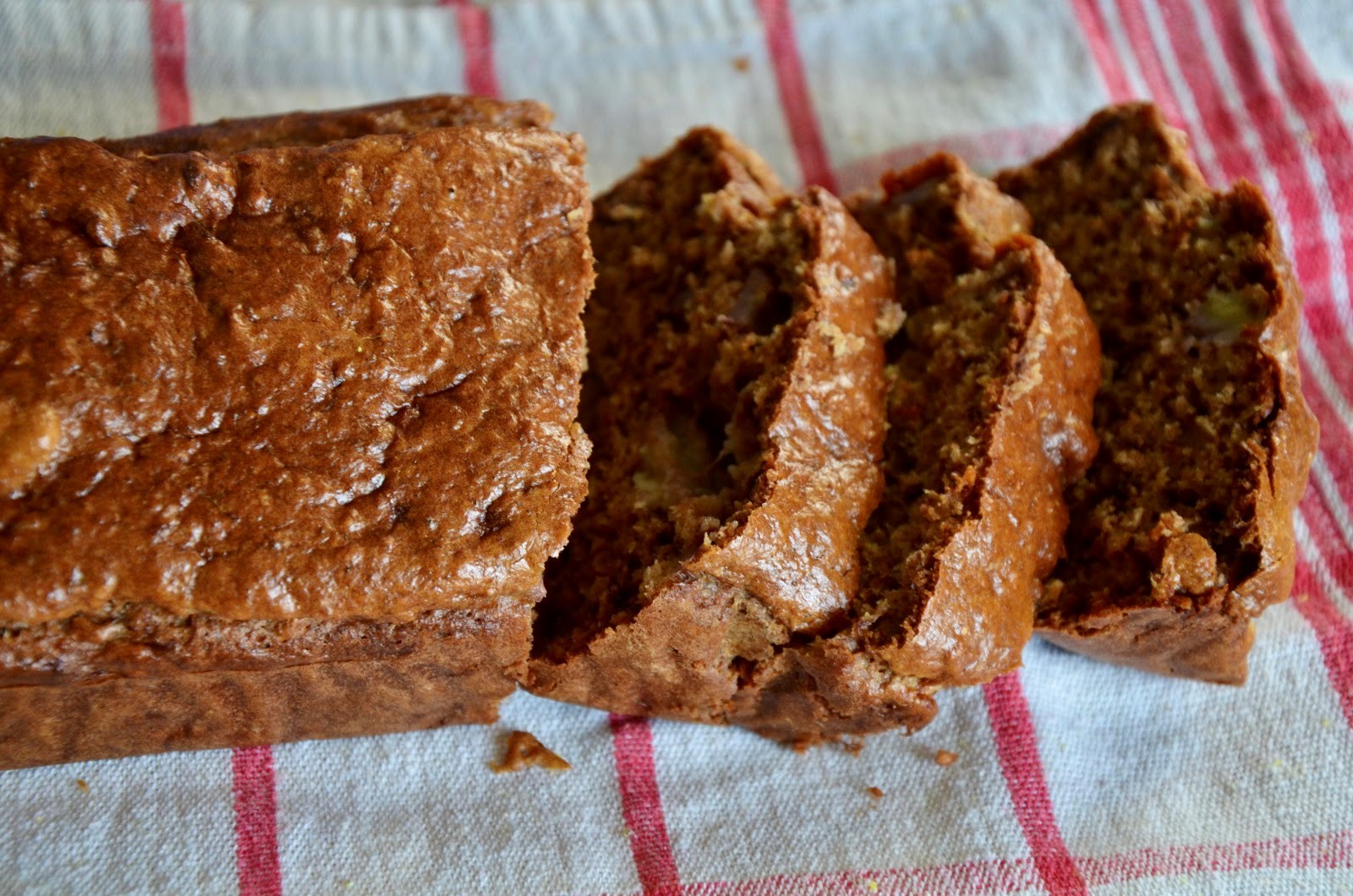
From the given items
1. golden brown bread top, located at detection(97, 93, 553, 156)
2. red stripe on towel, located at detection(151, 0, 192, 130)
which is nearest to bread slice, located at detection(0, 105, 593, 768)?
golden brown bread top, located at detection(97, 93, 553, 156)

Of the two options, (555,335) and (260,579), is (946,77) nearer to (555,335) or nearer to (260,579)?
(555,335)

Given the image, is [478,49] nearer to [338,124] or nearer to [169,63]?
[169,63]

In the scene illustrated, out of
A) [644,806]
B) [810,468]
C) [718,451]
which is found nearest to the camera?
[810,468]

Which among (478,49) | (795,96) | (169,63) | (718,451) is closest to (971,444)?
(718,451)

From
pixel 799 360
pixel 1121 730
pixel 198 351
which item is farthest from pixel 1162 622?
pixel 198 351

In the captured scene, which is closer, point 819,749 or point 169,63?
point 819,749

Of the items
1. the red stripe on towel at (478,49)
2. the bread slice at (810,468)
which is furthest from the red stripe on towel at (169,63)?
the bread slice at (810,468)

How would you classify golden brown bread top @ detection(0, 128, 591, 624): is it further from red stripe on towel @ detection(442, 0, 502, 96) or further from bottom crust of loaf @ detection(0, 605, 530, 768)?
red stripe on towel @ detection(442, 0, 502, 96)

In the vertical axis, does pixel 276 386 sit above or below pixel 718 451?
above
